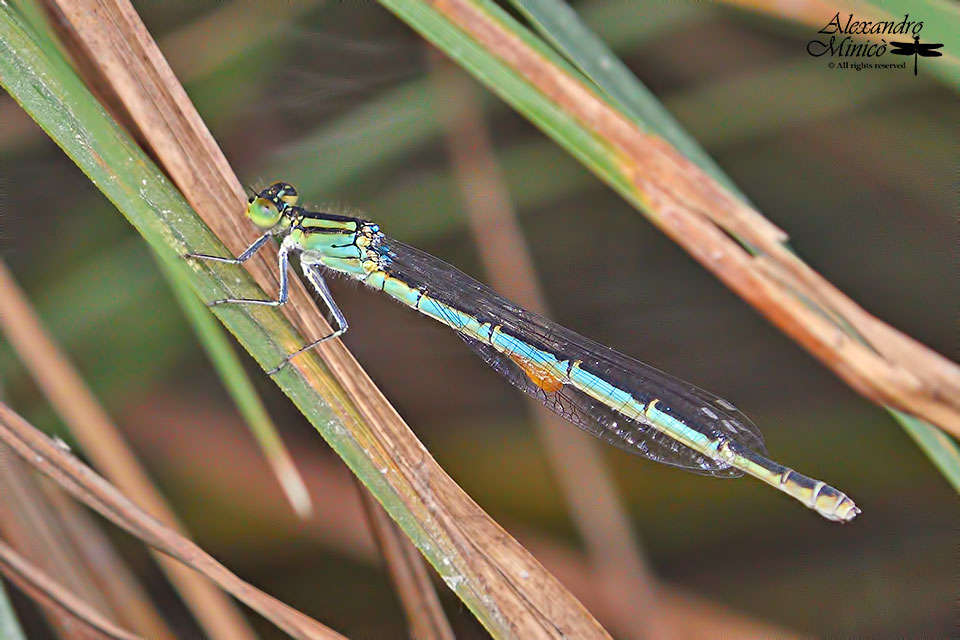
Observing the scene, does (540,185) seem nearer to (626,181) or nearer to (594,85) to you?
(594,85)

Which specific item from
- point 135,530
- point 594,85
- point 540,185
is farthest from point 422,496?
point 540,185

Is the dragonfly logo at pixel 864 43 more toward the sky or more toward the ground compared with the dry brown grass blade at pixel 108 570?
more toward the ground

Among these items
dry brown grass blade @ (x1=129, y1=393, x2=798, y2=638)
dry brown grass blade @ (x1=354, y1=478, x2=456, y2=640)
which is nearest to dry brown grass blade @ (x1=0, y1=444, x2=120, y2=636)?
dry brown grass blade @ (x1=129, y1=393, x2=798, y2=638)

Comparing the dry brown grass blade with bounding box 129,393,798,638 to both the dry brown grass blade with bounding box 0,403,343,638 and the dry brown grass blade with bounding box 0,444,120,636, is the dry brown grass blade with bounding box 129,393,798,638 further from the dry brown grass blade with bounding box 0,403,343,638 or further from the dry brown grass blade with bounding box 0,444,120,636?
the dry brown grass blade with bounding box 0,403,343,638

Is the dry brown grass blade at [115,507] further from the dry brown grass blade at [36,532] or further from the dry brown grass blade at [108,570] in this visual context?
A: the dry brown grass blade at [108,570]

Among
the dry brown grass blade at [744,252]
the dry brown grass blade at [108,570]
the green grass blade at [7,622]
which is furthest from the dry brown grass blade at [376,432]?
the dry brown grass blade at [108,570]

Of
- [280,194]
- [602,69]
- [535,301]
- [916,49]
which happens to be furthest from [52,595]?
[916,49]

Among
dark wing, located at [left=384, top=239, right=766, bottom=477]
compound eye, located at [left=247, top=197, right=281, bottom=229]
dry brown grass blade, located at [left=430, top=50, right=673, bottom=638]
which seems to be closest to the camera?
compound eye, located at [left=247, top=197, right=281, bottom=229]
